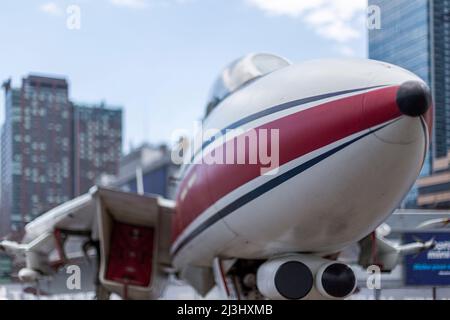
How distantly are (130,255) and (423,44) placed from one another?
4.99 meters

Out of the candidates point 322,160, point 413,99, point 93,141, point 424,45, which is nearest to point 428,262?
point 424,45

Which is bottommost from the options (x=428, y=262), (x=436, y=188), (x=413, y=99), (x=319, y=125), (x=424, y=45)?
(x=428, y=262)

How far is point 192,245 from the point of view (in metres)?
5.86

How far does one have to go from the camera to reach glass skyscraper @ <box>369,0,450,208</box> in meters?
4.75

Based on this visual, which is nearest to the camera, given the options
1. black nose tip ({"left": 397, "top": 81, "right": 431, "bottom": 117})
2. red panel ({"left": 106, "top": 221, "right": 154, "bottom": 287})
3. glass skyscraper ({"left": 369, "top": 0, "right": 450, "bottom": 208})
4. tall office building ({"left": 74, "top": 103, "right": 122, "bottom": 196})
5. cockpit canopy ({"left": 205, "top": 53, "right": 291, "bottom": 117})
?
black nose tip ({"left": 397, "top": 81, "right": 431, "bottom": 117})

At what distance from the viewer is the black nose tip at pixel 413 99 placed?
3385mm

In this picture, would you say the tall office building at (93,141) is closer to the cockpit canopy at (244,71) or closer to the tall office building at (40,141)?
the tall office building at (40,141)

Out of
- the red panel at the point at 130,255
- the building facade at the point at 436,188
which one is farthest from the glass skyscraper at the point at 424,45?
the red panel at the point at 130,255

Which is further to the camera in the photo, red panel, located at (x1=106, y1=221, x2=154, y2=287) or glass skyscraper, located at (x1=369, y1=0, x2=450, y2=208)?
red panel, located at (x1=106, y1=221, x2=154, y2=287)

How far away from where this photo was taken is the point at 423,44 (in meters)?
5.29

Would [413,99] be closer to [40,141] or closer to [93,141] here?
[40,141]

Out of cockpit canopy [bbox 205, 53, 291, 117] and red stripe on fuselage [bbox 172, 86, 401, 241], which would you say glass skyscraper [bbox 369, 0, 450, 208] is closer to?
cockpit canopy [bbox 205, 53, 291, 117]

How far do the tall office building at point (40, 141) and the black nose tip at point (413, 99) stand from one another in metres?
2.97

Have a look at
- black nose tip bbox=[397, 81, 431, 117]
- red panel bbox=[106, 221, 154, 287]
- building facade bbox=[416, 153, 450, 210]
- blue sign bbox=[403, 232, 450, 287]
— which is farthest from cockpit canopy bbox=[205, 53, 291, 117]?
red panel bbox=[106, 221, 154, 287]
